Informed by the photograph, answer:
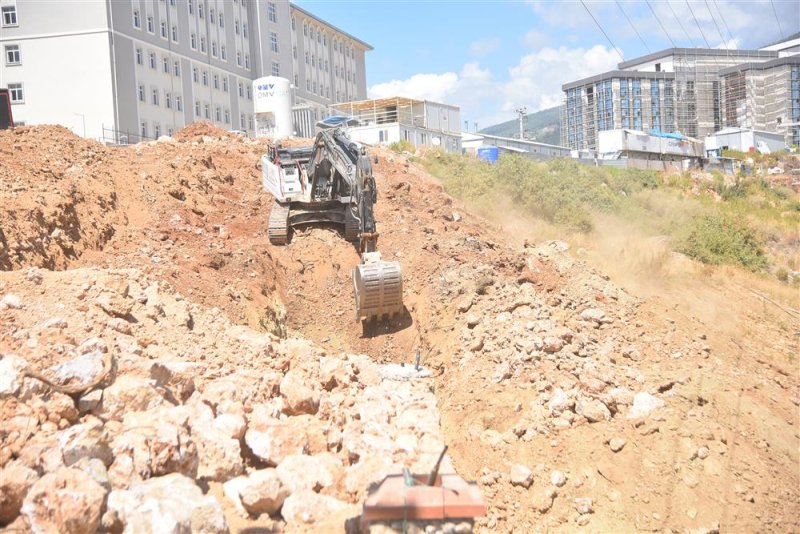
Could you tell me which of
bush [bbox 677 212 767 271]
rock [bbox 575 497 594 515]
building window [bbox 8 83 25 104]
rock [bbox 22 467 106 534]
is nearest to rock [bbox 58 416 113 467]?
rock [bbox 22 467 106 534]

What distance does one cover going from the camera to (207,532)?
522 centimetres

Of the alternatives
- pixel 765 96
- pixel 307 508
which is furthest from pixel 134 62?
pixel 765 96

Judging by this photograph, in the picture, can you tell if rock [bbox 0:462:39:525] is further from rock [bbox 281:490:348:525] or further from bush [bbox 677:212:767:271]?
bush [bbox 677:212:767:271]

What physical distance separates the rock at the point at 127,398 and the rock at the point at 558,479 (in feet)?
14.0

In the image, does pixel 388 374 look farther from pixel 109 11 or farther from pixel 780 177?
pixel 780 177

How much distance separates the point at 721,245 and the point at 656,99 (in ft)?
217

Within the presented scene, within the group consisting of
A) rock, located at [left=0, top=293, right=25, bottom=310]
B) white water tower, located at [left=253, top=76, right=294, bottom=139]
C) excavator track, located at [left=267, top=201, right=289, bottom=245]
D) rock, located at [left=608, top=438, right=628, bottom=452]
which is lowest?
rock, located at [left=608, top=438, right=628, bottom=452]

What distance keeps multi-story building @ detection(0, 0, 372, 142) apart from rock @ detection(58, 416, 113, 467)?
35.4 m

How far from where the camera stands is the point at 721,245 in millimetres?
21484

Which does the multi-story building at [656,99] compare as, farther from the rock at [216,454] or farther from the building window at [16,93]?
the rock at [216,454]

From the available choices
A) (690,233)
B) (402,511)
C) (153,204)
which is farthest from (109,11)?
(402,511)

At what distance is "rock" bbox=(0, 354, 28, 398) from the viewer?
6223 millimetres

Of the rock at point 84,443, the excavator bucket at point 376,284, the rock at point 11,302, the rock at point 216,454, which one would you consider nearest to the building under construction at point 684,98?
the excavator bucket at point 376,284

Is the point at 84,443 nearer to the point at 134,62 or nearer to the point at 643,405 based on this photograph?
the point at 643,405
